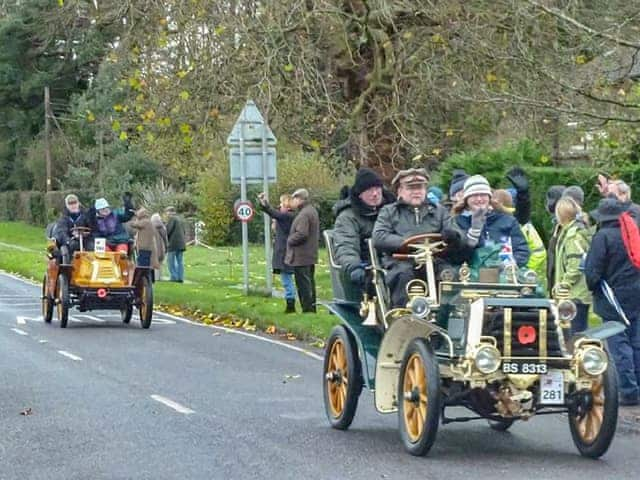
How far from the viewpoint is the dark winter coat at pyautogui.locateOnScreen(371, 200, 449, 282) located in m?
10.2

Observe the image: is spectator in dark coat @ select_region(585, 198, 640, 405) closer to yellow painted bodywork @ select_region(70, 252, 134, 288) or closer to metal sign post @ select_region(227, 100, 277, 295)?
yellow painted bodywork @ select_region(70, 252, 134, 288)

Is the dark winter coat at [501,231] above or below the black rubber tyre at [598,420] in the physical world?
above

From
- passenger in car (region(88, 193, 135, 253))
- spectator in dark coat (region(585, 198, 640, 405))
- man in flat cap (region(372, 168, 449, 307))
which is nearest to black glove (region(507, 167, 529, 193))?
spectator in dark coat (region(585, 198, 640, 405))

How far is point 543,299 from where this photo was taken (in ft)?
31.0

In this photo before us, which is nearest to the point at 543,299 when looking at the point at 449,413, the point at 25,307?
the point at 449,413

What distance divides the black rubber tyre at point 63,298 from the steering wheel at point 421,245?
11695 mm

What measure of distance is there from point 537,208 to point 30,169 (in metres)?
42.5

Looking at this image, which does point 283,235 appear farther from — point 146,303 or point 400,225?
point 400,225

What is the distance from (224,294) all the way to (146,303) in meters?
5.40

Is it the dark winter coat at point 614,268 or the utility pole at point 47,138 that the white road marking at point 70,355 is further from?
the utility pole at point 47,138

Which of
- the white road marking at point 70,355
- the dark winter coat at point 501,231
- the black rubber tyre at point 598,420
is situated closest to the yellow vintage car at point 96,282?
the white road marking at point 70,355

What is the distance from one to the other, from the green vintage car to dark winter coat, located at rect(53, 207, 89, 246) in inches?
488

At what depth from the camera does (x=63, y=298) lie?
2109 centimetres

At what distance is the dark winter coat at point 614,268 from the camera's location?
1226 cm
